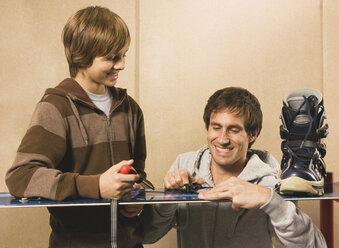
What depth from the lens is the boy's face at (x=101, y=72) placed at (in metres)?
1.23

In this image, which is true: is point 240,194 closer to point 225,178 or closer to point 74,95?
point 225,178

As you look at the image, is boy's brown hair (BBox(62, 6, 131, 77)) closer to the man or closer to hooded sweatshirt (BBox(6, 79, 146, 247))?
hooded sweatshirt (BBox(6, 79, 146, 247))

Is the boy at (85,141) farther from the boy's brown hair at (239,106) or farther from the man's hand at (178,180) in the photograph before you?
the boy's brown hair at (239,106)

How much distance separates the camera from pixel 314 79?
8.14ft

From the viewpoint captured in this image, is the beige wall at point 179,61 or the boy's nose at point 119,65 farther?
the beige wall at point 179,61

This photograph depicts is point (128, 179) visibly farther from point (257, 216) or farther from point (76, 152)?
point (257, 216)

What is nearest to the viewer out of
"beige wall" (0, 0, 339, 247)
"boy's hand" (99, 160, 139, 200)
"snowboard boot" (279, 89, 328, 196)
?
"boy's hand" (99, 160, 139, 200)

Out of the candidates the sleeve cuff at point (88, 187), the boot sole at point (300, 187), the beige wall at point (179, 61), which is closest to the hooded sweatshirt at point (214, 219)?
the boot sole at point (300, 187)

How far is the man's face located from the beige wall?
1.05m

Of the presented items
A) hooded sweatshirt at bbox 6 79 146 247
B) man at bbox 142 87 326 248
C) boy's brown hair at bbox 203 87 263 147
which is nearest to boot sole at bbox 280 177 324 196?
man at bbox 142 87 326 248

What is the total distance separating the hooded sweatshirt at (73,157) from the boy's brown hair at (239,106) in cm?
28

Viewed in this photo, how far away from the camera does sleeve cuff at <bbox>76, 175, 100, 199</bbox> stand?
1021 millimetres

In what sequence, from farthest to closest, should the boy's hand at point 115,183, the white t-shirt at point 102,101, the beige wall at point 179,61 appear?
the beige wall at point 179,61, the white t-shirt at point 102,101, the boy's hand at point 115,183

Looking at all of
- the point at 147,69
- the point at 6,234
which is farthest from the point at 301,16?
the point at 6,234
